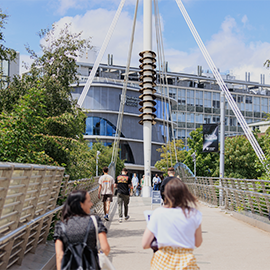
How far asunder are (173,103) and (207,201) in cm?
5097

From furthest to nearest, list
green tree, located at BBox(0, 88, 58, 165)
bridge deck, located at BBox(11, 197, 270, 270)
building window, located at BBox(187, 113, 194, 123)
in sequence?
building window, located at BBox(187, 113, 194, 123) < green tree, located at BBox(0, 88, 58, 165) < bridge deck, located at BBox(11, 197, 270, 270)

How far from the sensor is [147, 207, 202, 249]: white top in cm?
339

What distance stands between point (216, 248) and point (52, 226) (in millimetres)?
3414

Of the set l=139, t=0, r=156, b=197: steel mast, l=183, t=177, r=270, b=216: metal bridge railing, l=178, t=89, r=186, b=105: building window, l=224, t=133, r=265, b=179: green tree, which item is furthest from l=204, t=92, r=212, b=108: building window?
l=183, t=177, r=270, b=216: metal bridge railing

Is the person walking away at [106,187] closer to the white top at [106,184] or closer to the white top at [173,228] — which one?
the white top at [106,184]

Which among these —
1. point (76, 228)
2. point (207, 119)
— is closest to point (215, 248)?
point (76, 228)

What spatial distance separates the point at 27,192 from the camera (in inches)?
226

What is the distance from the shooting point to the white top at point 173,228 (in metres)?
3.39

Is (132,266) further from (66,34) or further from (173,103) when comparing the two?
(173,103)

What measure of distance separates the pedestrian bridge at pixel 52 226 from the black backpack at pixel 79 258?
1.02 meters

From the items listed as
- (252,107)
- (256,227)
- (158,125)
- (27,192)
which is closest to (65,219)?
(27,192)

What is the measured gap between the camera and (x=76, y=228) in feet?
11.4

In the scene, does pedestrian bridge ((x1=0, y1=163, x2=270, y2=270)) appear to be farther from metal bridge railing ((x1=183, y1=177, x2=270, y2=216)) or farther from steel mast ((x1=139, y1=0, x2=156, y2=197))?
steel mast ((x1=139, y1=0, x2=156, y2=197))

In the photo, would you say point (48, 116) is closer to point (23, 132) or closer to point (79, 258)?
point (23, 132)
